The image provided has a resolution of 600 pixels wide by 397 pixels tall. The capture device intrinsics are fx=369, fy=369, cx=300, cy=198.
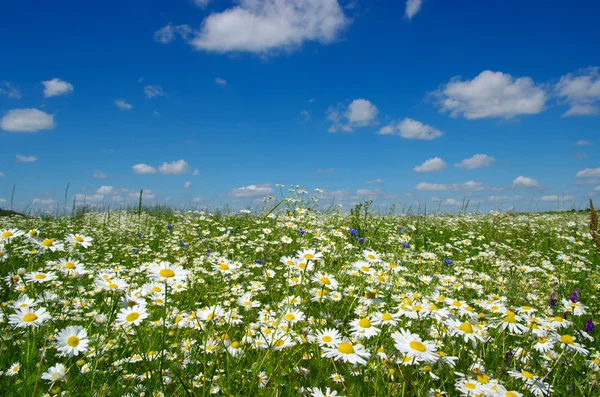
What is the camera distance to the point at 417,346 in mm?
1762

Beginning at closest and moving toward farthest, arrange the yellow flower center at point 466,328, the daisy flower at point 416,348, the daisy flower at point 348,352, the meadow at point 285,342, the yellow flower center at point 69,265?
the daisy flower at point 416,348
the daisy flower at point 348,352
the meadow at point 285,342
the yellow flower center at point 466,328
the yellow flower center at point 69,265

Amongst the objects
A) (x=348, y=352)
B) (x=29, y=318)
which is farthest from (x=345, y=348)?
(x=29, y=318)

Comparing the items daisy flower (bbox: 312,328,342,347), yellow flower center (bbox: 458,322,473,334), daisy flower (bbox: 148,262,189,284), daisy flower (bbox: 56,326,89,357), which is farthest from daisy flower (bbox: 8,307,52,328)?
yellow flower center (bbox: 458,322,473,334)

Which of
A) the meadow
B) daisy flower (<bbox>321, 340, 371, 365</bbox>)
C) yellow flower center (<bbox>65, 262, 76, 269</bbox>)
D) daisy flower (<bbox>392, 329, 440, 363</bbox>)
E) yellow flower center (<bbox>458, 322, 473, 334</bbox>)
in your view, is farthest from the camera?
yellow flower center (<bbox>65, 262, 76, 269</bbox>)

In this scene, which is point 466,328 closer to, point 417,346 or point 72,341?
point 417,346

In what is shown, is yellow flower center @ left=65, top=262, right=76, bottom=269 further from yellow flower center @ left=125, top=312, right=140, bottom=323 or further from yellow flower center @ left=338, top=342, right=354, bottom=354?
yellow flower center @ left=338, top=342, right=354, bottom=354

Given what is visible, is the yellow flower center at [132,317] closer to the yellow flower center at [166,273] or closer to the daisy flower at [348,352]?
the yellow flower center at [166,273]

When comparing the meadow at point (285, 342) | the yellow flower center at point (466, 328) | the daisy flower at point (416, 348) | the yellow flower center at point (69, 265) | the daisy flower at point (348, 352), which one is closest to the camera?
the daisy flower at point (416, 348)

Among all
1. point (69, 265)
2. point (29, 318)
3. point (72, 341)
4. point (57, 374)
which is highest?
point (69, 265)

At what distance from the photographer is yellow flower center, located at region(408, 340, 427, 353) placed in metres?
1.74

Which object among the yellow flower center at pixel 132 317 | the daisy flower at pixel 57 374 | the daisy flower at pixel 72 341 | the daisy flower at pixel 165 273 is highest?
the daisy flower at pixel 165 273

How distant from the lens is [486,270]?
5523 mm

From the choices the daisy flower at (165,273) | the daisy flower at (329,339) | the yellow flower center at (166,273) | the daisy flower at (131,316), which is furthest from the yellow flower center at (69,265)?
the daisy flower at (329,339)

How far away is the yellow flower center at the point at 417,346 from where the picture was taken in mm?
1740
